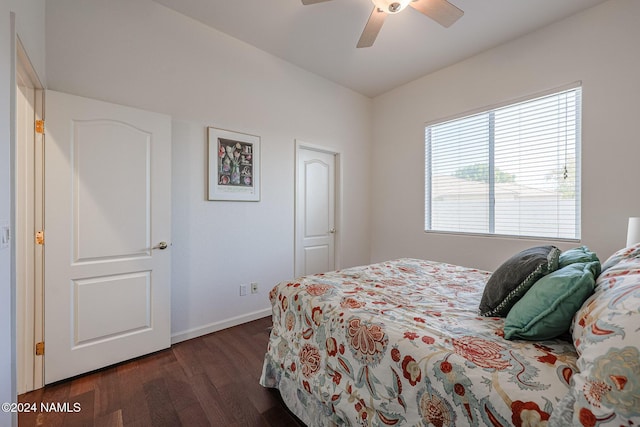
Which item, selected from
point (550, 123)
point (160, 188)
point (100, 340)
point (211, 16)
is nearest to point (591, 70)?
point (550, 123)

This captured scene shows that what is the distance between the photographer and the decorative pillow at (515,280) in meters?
1.18

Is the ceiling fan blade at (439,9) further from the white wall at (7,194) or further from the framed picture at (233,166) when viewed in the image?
the white wall at (7,194)

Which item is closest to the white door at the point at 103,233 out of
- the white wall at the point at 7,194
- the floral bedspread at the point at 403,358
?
the white wall at the point at 7,194

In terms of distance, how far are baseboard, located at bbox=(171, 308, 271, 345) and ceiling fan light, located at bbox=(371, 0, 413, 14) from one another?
2995 mm

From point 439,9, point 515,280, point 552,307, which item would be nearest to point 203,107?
point 439,9

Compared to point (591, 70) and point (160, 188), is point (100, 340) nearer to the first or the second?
point (160, 188)

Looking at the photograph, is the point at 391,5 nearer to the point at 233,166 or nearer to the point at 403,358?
the point at 233,166

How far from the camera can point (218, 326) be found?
8.93ft

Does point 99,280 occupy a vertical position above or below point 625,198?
below

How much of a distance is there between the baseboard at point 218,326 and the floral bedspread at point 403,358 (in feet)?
3.88

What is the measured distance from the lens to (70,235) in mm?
1902

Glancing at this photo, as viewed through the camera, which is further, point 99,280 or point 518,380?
point 99,280

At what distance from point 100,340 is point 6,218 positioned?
4.15 ft

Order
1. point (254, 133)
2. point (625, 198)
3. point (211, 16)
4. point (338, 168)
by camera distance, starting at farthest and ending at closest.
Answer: point (338, 168) → point (254, 133) → point (211, 16) → point (625, 198)
